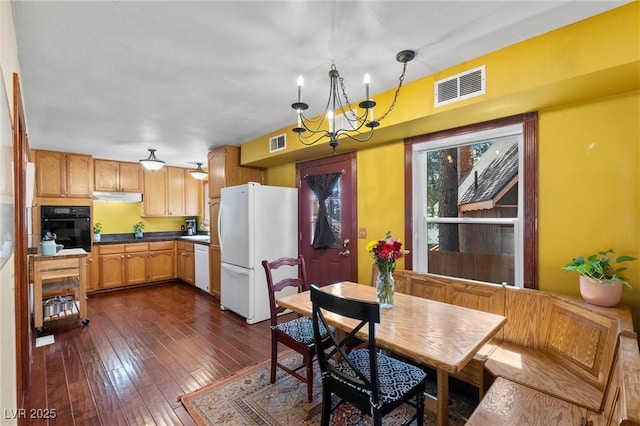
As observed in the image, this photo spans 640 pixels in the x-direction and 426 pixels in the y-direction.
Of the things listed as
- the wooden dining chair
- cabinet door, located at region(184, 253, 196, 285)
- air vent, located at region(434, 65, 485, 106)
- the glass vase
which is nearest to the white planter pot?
the glass vase

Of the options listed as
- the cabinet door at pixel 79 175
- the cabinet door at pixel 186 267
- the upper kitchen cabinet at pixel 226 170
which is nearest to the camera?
the upper kitchen cabinet at pixel 226 170

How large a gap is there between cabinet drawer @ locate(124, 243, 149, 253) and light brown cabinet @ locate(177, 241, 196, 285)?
0.56 metres

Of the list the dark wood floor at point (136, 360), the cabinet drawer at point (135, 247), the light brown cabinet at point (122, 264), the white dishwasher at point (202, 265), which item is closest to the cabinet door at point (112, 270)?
the light brown cabinet at point (122, 264)

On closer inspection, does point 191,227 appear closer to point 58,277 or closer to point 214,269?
point 214,269

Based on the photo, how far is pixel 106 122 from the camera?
126 inches

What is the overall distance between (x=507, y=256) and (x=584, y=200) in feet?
2.15

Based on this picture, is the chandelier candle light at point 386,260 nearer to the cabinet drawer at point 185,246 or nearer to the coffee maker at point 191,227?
the cabinet drawer at point 185,246

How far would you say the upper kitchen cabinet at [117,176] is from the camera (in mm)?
5191

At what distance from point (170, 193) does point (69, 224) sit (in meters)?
1.70

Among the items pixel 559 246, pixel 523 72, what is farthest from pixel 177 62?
pixel 559 246

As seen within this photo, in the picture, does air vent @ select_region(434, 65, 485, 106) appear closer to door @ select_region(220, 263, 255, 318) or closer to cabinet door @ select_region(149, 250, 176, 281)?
door @ select_region(220, 263, 255, 318)

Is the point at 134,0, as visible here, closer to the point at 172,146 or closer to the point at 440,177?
the point at 440,177

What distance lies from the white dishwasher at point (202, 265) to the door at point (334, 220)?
1.76 meters

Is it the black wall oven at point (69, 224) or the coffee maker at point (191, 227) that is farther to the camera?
the coffee maker at point (191, 227)
